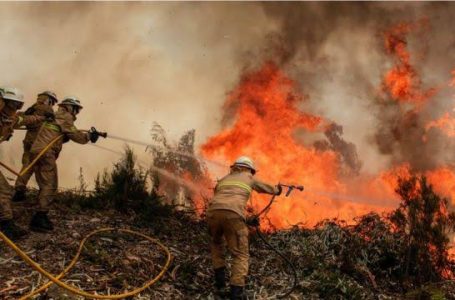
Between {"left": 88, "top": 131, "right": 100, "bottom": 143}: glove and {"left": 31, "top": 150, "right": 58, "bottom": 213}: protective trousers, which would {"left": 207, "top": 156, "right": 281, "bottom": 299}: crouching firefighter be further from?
{"left": 31, "top": 150, "right": 58, "bottom": 213}: protective trousers

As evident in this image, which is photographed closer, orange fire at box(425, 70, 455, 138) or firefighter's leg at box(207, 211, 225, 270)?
firefighter's leg at box(207, 211, 225, 270)

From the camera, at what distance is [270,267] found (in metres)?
8.27

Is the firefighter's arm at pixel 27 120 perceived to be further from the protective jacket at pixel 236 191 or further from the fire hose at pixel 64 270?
the protective jacket at pixel 236 191

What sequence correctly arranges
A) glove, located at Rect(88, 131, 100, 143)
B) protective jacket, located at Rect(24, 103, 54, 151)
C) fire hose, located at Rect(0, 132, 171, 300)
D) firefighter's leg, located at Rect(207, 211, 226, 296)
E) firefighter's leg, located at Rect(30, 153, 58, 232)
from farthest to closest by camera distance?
protective jacket, located at Rect(24, 103, 54, 151), glove, located at Rect(88, 131, 100, 143), firefighter's leg, located at Rect(30, 153, 58, 232), firefighter's leg, located at Rect(207, 211, 226, 296), fire hose, located at Rect(0, 132, 171, 300)

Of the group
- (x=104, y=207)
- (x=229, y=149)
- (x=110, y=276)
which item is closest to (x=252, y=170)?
(x=110, y=276)

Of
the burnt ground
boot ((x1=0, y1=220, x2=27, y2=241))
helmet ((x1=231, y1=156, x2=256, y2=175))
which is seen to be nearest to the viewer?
the burnt ground

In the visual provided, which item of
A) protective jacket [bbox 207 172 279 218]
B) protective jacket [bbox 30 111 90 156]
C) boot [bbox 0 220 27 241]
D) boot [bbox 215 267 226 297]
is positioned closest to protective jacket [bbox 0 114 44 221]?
boot [bbox 0 220 27 241]

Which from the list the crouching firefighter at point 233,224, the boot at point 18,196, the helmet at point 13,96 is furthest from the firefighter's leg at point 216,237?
the boot at point 18,196

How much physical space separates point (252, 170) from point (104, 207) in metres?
3.61

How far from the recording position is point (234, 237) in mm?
6832

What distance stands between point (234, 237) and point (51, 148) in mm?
3588

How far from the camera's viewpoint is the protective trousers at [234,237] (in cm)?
662

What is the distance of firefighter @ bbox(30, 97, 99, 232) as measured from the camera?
7771mm

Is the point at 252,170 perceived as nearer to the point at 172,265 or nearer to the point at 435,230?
the point at 172,265
